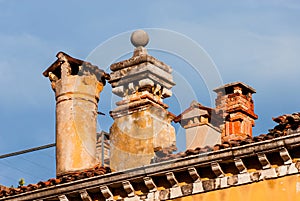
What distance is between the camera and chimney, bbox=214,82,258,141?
91.4 ft

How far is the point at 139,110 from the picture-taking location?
28.0 meters

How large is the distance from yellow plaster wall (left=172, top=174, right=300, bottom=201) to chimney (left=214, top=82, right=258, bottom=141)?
9.36 feet

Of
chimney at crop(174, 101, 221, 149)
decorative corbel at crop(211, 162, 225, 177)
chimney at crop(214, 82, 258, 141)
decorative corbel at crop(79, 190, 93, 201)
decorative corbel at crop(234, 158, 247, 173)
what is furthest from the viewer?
chimney at crop(214, 82, 258, 141)

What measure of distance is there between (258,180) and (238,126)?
11.7 ft

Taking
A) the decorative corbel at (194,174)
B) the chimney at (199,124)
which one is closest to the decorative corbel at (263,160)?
the decorative corbel at (194,174)

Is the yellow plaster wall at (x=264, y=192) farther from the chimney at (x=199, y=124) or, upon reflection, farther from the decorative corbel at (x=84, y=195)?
the chimney at (x=199, y=124)

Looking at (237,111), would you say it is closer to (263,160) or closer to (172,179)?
(172,179)

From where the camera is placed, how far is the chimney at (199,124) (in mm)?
27500

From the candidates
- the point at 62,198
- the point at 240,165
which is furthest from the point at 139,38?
the point at 240,165

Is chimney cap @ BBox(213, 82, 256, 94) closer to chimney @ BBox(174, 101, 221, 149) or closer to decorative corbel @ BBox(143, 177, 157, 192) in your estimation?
chimney @ BBox(174, 101, 221, 149)

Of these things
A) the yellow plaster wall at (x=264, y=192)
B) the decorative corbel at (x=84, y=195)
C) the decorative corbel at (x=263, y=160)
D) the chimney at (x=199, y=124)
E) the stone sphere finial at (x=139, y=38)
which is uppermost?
the stone sphere finial at (x=139, y=38)

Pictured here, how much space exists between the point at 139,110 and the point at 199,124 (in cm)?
121

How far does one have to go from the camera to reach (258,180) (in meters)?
24.5

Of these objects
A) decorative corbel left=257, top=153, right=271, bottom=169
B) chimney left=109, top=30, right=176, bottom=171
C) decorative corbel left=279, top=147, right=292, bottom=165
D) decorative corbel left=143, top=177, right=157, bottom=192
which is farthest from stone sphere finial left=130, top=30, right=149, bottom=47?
decorative corbel left=279, top=147, right=292, bottom=165
